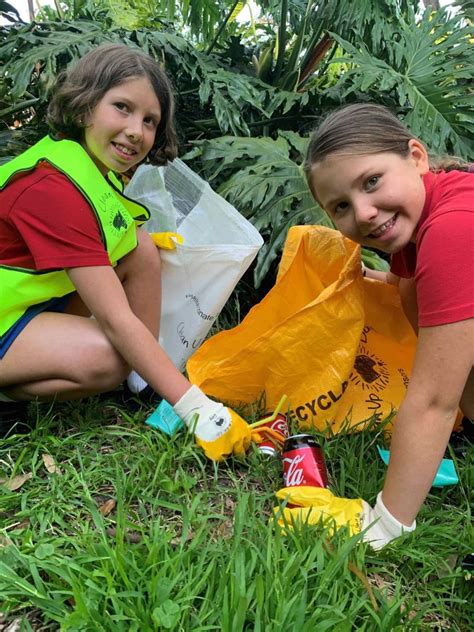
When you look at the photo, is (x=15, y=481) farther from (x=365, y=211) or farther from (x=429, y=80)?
(x=429, y=80)

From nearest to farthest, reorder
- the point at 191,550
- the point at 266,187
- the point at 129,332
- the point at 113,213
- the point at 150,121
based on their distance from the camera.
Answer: the point at 191,550 → the point at 129,332 → the point at 113,213 → the point at 150,121 → the point at 266,187

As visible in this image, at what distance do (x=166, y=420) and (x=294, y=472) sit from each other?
367 mm

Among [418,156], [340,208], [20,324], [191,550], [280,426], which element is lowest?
[280,426]

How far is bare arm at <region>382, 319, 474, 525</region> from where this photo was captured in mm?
1003

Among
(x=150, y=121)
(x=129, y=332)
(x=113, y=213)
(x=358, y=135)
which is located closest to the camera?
(x=358, y=135)

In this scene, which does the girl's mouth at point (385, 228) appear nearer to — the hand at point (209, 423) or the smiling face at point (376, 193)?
the smiling face at point (376, 193)

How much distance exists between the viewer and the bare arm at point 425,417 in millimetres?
1003

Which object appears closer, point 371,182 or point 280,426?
point 371,182

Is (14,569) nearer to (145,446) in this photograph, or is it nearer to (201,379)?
(145,446)

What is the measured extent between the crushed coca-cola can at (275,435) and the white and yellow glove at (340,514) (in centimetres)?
17

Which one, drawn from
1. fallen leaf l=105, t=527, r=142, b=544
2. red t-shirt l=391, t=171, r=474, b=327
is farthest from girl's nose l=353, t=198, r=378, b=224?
fallen leaf l=105, t=527, r=142, b=544

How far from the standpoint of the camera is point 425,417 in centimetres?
103

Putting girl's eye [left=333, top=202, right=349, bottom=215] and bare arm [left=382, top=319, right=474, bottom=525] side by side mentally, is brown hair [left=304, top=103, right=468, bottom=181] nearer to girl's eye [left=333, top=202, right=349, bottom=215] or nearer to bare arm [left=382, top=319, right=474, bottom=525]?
girl's eye [left=333, top=202, right=349, bottom=215]

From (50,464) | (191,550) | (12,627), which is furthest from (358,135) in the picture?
(12,627)
